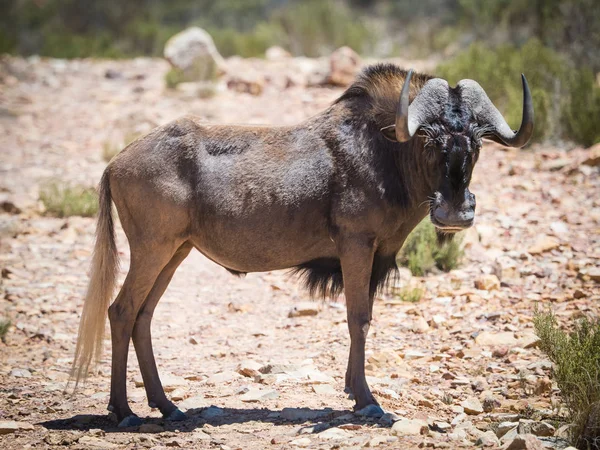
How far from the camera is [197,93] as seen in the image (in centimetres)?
1491

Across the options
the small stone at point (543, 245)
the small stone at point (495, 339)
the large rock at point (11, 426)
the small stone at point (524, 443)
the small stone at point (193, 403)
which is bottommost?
the large rock at point (11, 426)

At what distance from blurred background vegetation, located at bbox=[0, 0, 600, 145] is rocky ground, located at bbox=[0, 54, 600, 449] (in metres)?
1.31

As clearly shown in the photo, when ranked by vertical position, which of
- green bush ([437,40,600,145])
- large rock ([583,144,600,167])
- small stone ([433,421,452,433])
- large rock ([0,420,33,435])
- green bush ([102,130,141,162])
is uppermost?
green bush ([437,40,600,145])

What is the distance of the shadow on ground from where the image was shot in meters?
A: 5.59

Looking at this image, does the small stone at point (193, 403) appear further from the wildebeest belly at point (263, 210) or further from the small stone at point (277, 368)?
the wildebeest belly at point (263, 210)

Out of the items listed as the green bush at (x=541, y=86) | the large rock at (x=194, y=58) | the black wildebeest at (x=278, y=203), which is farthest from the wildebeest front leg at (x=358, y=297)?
the large rock at (x=194, y=58)

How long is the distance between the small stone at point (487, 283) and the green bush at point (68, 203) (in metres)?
5.21

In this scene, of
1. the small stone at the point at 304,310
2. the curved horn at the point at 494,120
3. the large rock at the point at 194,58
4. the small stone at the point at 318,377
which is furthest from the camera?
the large rock at the point at 194,58

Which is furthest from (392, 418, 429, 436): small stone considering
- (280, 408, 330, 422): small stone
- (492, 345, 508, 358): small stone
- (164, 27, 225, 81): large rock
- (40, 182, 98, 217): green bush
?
(164, 27, 225, 81): large rock

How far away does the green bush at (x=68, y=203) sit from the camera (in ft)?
34.7

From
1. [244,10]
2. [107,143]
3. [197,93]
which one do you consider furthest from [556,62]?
[244,10]

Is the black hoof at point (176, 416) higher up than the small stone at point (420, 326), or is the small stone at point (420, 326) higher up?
the small stone at point (420, 326)

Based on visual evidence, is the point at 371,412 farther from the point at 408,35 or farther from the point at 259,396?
the point at 408,35

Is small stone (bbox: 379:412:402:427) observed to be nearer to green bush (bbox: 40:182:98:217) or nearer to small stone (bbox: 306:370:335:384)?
small stone (bbox: 306:370:335:384)
